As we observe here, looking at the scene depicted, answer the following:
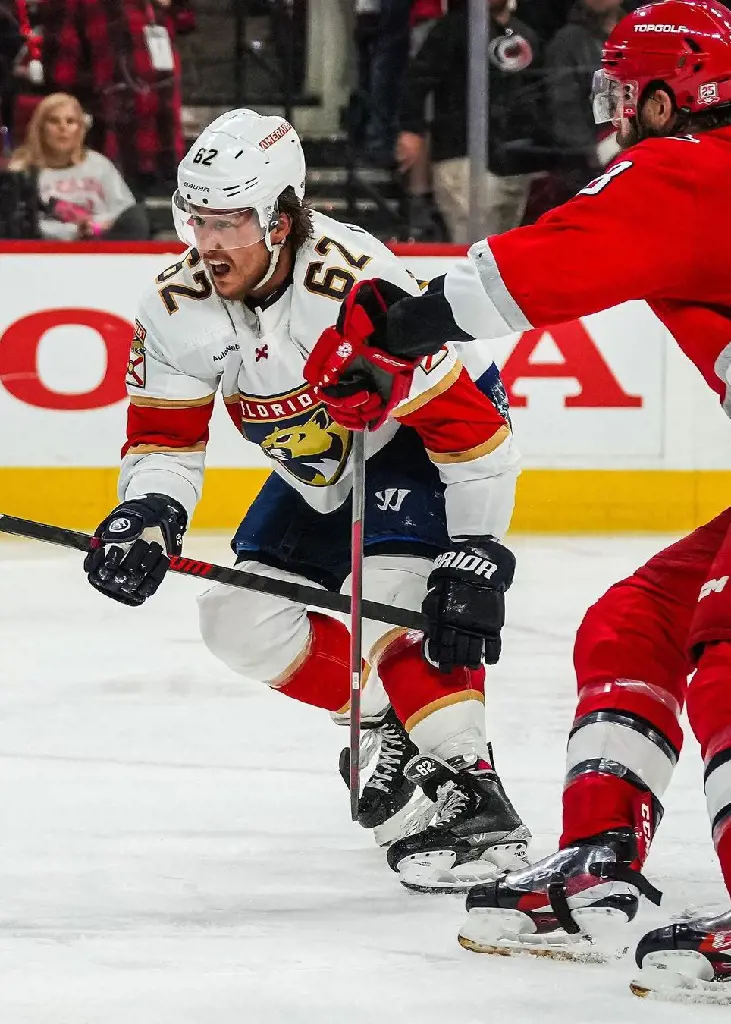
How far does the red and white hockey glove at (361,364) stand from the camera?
6.65ft

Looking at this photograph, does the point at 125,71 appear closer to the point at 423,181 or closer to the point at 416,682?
the point at 423,181

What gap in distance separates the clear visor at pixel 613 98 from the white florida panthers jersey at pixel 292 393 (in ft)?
1.34

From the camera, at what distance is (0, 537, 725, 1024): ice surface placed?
1.91 metres

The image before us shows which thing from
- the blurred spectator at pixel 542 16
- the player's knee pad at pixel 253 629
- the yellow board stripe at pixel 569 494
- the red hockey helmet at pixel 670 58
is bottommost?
the yellow board stripe at pixel 569 494

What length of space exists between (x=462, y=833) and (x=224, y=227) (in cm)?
87

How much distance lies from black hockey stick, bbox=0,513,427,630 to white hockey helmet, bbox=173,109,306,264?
0.41 metres

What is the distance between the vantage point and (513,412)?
5.43m

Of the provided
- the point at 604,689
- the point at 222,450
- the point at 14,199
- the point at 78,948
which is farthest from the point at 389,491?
the point at 14,199

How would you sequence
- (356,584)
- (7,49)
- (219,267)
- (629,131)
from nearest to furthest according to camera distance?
1. (629,131)
2. (356,584)
3. (219,267)
4. (7,49)

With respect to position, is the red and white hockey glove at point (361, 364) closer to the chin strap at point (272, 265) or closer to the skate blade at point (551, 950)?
the chin strap at point (272, 265)

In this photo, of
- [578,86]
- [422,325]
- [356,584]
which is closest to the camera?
[422,325]

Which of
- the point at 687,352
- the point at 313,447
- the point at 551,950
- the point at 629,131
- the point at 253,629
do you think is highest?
the point at 629,131

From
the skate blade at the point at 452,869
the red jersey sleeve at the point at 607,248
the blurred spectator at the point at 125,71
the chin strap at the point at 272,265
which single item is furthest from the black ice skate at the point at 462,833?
the blurred spectator at the point at 125,71

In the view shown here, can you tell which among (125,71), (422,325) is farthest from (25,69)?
(422,325)
